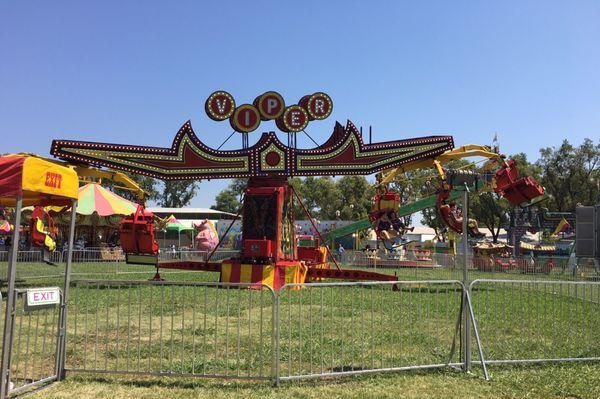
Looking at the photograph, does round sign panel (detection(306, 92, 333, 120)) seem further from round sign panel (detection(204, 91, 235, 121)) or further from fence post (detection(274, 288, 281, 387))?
fence post (detection(274, 288, 281, 387))

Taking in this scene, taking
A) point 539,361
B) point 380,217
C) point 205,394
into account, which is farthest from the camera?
point 380,217

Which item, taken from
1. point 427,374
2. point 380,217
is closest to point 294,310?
point 427,374

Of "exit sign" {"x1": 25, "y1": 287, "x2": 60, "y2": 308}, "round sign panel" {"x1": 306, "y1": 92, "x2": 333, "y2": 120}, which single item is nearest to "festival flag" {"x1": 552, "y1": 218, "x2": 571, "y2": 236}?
"round sign panel" {"x1": 306, "y1": 92, "x2": 333, "y2": 120}

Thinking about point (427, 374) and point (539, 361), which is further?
point (539, 361)

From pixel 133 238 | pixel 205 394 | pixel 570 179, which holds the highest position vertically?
pixel 570 179

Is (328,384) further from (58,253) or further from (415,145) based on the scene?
(58,253)

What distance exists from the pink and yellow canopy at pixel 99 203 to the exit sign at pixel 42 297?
26.1 metres

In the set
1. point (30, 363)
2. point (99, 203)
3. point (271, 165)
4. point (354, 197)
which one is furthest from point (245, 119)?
point (354, 197)

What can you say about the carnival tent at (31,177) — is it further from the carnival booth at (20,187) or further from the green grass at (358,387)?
the green grass at (358,387)

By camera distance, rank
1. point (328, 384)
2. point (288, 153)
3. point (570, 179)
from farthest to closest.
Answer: point (570, 179) < point (288, 153) < point (328, 384)

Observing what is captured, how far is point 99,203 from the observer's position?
31.5 meters

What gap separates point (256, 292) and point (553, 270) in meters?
16.9

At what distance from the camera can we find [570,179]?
1969 inches

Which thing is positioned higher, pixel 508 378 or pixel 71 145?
pixel 71 145
